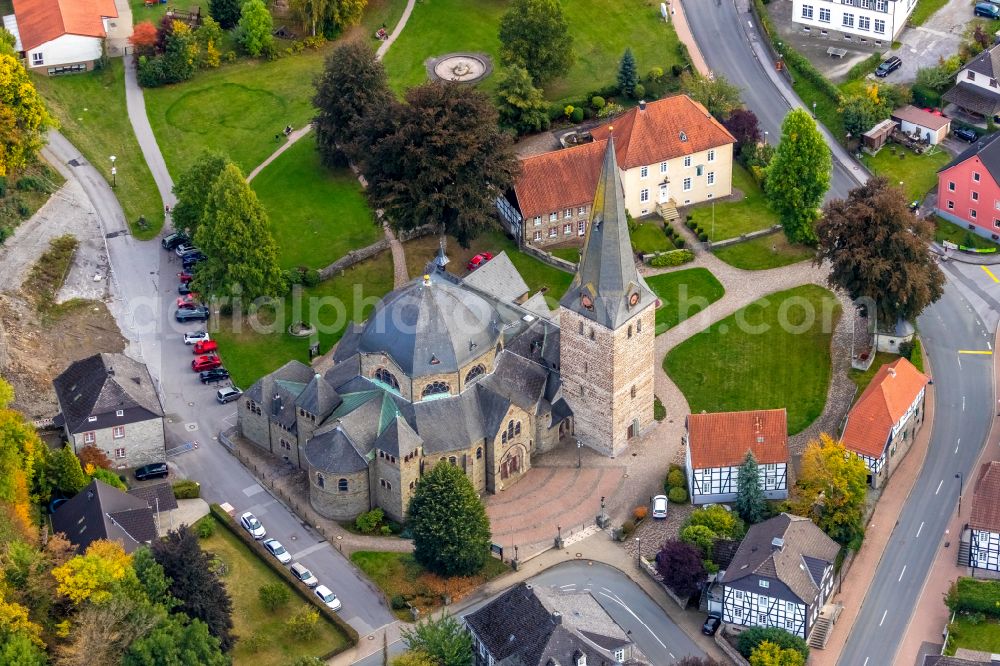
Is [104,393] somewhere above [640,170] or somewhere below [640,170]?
below

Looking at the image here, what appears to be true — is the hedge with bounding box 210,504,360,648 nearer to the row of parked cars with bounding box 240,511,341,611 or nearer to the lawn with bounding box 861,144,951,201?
the row of parked cars with bounding box 240,511,341,611

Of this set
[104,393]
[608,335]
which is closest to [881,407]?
[608,335]

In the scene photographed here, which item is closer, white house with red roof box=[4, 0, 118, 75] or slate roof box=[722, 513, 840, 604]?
slate roof box=[722, 513, 840, 604]

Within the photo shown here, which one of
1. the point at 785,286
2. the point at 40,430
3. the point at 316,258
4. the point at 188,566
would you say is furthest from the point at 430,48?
the point at 188,566

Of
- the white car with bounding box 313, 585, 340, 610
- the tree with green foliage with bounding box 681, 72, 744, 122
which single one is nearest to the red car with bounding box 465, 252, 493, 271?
the tree with green foliage with bounding box 681, 72, 744, 122

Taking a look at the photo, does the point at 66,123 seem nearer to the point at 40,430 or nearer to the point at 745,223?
the point at 40,430

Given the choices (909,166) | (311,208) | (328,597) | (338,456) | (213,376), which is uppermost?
(909,166)

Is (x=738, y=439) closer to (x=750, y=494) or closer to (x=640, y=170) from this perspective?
(x=750, y=494)
